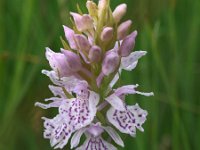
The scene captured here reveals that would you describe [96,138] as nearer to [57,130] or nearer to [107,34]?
[57,130]

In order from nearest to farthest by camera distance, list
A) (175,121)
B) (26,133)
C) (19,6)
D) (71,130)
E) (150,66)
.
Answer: (71,130)
(175,121)
(26,133)
(150,66)
(19,6)

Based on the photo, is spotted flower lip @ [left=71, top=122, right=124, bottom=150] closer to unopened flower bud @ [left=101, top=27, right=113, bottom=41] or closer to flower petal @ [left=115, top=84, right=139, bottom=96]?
flower petal @ [left=115, top=84, right=139, bottom=96]

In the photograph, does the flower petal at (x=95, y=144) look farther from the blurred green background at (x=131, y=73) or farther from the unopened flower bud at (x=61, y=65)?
the blurred green background at (x=131, y=73)

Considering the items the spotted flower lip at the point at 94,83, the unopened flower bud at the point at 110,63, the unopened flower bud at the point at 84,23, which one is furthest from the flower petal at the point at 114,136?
the unopened flower bud at the point at 84,23

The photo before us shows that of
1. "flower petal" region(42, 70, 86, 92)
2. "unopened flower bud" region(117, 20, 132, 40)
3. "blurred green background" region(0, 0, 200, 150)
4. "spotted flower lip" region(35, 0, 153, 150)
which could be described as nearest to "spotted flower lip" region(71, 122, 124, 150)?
"spotted flower lip" region(35, 0, 153, 150)

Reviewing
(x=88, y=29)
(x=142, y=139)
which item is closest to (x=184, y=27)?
(x=142, y=139)

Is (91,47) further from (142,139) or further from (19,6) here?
(19,6)
